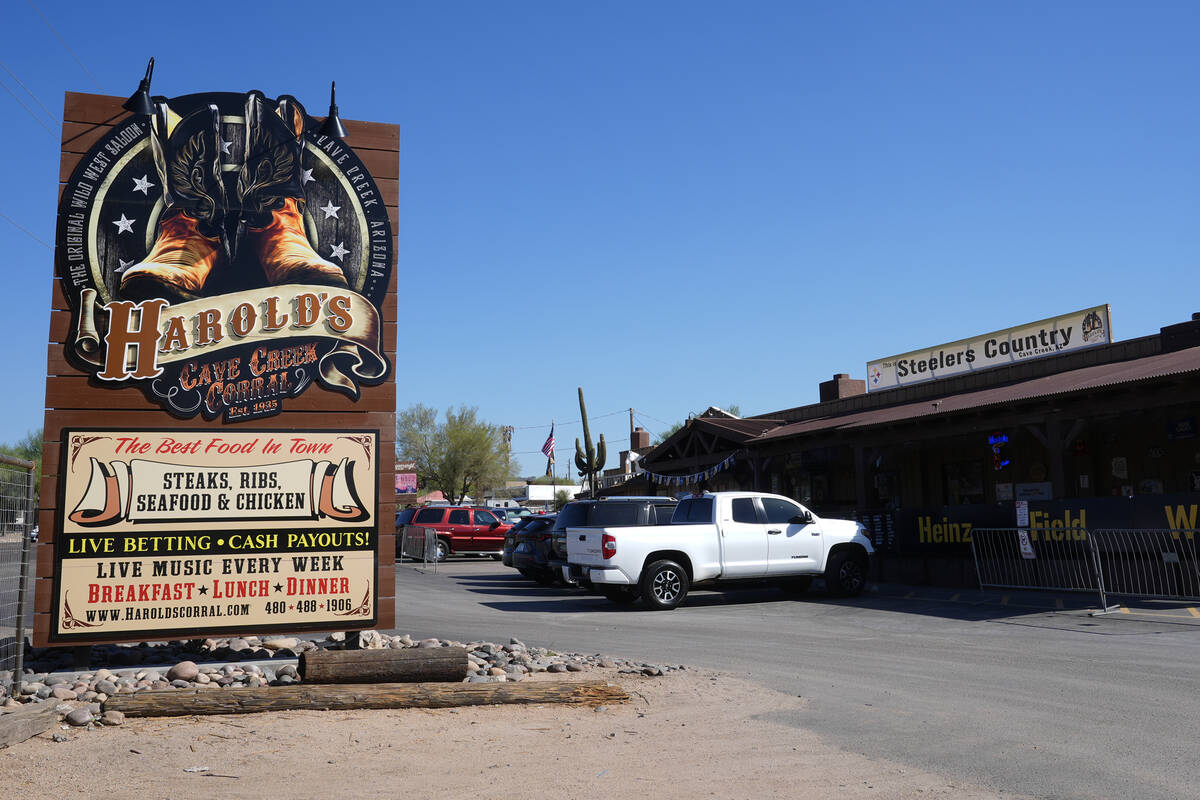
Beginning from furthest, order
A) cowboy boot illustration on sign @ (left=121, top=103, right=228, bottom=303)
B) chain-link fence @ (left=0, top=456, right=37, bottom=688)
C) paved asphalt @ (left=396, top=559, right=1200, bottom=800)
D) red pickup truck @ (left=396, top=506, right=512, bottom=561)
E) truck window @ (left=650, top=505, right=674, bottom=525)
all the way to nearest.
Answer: red pickup truck @ (left=396, top=506, right=512, bottom=561) → truck window @ (left=650, top=505, right=674, bottom=525) → cowboy boot illustration on sign @ (left=121, top=103, right=228, bottom=303) → chain-link fence @ (left=0, top=456, right=37, bottom=688) → paved asphalt @ (left=396, top=559, right=1200, bottom=800)

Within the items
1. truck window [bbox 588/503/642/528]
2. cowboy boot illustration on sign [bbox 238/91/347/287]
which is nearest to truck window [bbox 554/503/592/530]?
truck window [bbox 588/503/642/528]

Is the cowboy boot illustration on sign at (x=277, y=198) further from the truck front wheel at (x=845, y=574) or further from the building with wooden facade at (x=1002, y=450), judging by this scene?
the building with wooden facade at (x=1002, y=450)

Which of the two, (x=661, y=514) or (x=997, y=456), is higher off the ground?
(x=997, y=456)

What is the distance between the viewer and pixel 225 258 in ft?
32.2

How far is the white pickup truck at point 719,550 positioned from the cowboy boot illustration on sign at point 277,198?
7286 millimetres

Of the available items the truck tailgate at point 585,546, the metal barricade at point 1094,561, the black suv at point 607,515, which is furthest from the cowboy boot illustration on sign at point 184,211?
the metal barricade at point 1094,561

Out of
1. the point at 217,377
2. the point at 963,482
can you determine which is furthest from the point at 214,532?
the point at 963,482

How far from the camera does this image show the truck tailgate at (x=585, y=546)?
1562 centimetres

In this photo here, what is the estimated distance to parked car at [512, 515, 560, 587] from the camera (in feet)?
66.4

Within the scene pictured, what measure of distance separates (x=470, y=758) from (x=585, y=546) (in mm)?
9828

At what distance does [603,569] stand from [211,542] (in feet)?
24.4

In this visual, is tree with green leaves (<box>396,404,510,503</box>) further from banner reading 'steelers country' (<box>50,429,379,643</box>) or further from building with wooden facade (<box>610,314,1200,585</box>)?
banner reading 'steelers country' (<box>50,429,379,643</box>)

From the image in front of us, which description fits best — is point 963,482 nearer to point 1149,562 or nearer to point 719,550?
point 1149,562

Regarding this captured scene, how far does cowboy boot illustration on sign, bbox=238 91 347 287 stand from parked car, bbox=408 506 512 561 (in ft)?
71.2
